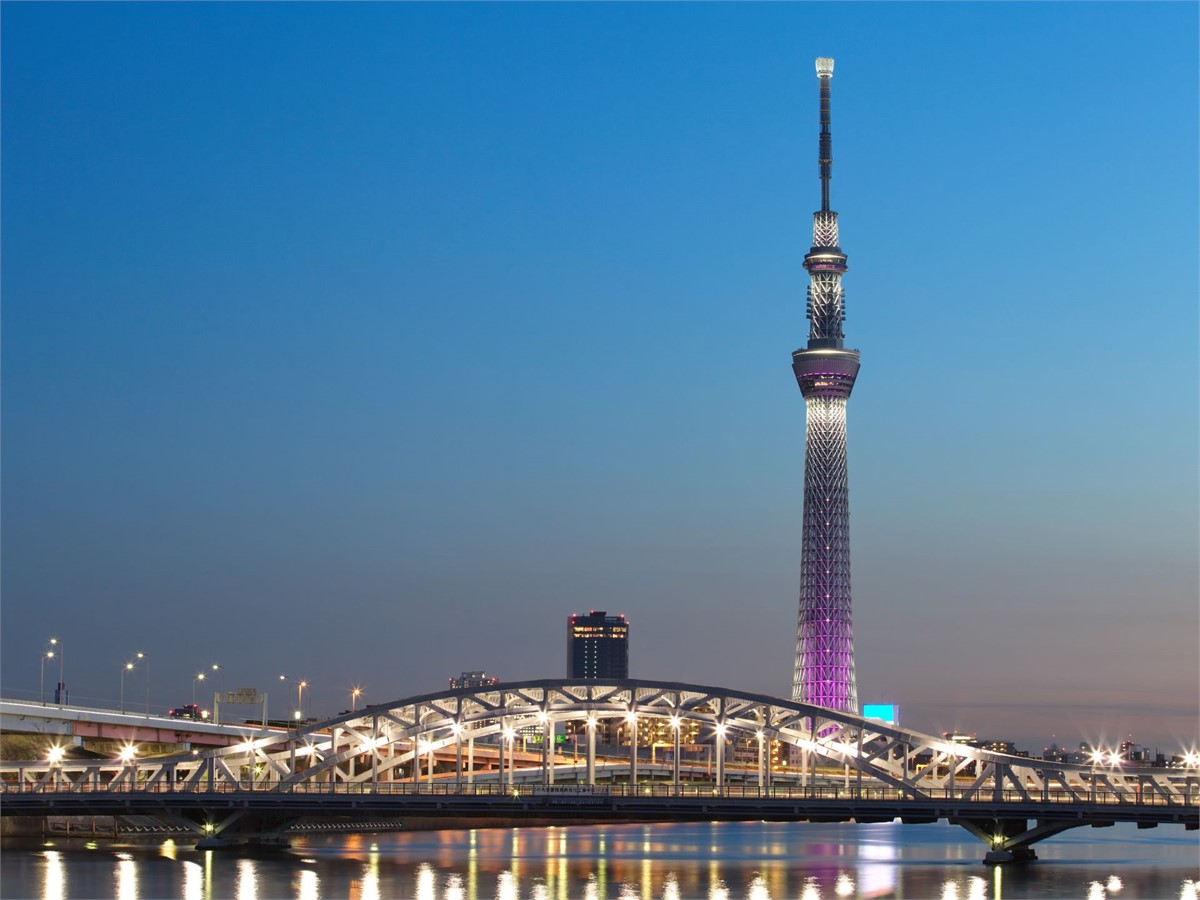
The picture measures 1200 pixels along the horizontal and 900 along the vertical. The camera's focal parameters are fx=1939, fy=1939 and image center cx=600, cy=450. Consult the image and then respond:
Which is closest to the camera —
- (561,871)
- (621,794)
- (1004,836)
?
(561,871)

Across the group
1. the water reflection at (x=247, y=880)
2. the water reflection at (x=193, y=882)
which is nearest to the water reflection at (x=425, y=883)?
the water reflection at (x=247, y=880)

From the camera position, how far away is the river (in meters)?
101

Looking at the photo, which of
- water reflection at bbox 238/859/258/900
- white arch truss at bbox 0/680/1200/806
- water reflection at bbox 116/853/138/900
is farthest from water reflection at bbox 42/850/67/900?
water reflection at bbox 238/859/258/900

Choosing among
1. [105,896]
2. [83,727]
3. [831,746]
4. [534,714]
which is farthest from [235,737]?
[105,896]

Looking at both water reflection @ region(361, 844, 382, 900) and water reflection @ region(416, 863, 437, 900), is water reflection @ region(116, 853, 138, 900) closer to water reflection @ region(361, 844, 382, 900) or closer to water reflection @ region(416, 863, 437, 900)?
water reflection @ region(361, 844, 382, 900)

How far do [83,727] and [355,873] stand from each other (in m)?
40.6

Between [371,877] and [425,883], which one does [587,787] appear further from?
[425,883]

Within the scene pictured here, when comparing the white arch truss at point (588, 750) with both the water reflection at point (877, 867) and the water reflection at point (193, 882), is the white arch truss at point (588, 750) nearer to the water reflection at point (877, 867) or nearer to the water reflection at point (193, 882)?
the water reflection at point (877, 867)

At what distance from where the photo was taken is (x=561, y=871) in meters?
117

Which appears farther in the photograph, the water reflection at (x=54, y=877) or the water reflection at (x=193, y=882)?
the water reflection at (x=193, y=882)

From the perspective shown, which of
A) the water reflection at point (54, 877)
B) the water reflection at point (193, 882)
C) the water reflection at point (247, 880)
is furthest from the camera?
the water reflection at point (247, 880)

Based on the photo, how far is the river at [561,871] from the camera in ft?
332

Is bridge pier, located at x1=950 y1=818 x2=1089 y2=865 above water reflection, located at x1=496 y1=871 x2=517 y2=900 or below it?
above

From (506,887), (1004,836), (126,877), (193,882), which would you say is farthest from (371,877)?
(1004,836)
